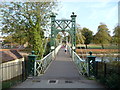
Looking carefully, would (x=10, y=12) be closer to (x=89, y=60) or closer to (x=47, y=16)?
(x=47, y=16)

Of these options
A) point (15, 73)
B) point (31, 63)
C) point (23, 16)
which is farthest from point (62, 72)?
point (23, 16)

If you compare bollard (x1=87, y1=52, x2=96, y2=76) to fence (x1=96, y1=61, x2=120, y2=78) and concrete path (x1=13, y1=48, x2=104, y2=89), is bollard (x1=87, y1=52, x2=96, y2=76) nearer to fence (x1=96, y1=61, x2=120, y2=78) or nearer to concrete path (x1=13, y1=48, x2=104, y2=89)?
fence (x1=96, y1=61, x2=120, y2=78)

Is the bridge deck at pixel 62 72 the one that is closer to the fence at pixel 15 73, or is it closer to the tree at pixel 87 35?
the fence at pixel 15 73

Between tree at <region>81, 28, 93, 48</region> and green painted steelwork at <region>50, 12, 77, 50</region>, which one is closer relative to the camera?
green painted steelwork at <region>50, 12, 77, 50</region>

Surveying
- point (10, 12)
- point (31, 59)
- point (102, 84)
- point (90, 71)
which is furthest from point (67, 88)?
point (10, 12)

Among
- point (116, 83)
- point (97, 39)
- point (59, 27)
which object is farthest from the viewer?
point (97, 39)

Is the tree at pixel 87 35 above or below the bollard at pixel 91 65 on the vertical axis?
above

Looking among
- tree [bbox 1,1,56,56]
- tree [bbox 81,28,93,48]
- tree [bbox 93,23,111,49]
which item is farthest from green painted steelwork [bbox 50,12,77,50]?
tree [bbox 81,28,93,48]

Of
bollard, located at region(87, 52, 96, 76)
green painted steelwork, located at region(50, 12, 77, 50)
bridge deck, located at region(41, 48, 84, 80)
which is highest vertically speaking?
green painted steelwork, located at region(50, 12, 77, 50)

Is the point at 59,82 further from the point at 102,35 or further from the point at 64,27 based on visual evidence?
the point at 102,35

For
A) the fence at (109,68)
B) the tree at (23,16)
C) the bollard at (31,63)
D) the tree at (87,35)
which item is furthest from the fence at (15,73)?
the tree at (87,35)

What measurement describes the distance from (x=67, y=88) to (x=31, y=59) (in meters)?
3.17

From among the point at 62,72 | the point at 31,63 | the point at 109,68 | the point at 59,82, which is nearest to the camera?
the point at 109,68

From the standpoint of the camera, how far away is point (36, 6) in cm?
1988
